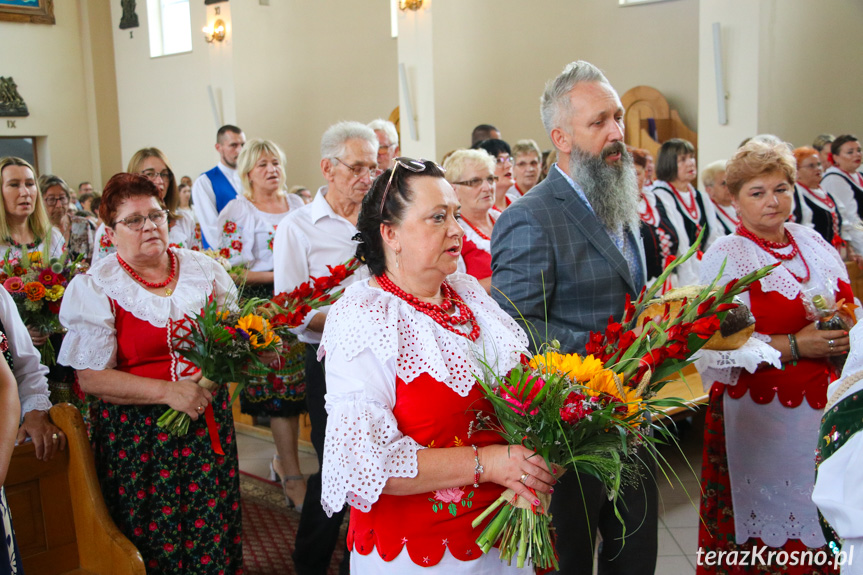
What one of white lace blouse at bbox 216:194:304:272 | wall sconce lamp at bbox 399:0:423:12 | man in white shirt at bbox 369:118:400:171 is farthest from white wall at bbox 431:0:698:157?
white lace blouse at bbox 216:194:304:272

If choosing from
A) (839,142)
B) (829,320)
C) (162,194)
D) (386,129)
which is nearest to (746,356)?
(829,320)

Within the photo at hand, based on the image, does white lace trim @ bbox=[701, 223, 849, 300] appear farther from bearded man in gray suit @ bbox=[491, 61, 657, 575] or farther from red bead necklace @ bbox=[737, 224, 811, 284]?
bearded man in gray suit @ bbox=[491, 61, 657, 575]

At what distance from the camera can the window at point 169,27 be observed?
15.6 meters

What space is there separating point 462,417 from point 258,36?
41.2 feet

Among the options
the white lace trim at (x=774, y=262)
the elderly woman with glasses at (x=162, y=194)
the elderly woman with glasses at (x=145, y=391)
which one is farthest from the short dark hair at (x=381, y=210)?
the elderly woman with glasses at (x=162, y=194)

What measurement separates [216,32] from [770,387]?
11963 millimetres

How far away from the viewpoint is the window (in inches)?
614

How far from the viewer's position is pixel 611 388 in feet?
5.90

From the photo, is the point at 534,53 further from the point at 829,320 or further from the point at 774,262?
the point at 829,320

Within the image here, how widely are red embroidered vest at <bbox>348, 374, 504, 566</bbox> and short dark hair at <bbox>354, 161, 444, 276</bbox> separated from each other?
40cm

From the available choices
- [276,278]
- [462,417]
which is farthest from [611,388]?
[276,278]

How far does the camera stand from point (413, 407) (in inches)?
74.0

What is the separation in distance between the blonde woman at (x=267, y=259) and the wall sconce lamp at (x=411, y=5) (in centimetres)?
573

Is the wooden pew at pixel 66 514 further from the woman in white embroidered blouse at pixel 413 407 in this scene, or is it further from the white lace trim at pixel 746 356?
the white lace trim at pixel 746 356
